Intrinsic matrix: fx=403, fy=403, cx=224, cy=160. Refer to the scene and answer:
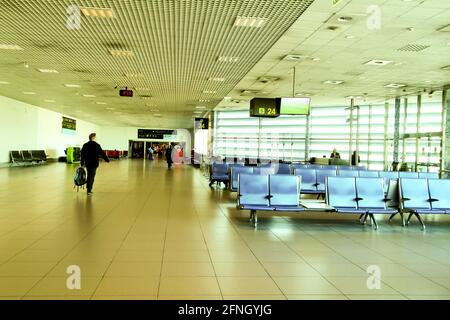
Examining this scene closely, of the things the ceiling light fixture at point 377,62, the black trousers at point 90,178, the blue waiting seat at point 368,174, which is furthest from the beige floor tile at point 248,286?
the ceiling light fixture at point 377,62

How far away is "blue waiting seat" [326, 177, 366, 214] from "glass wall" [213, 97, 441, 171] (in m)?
10.4

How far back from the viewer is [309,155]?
23453 millimetres

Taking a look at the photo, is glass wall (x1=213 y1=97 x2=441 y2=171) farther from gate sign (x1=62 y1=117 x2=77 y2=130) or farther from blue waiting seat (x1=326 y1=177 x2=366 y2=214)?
gate sign (x1=62 y1=117 x2=77 y2=130)

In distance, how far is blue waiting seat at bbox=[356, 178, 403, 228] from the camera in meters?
7.53

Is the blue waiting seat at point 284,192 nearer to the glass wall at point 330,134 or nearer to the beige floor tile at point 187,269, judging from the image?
the beige floor tile at point 187,269

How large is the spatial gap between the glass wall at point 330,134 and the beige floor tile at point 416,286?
44.6 ft

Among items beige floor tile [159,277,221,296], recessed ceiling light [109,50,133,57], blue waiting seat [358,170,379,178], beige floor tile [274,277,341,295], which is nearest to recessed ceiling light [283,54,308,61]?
blue waiting seat [358,170,379,178]

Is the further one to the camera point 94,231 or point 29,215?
point 29,215

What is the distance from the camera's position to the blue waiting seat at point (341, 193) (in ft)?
24.9

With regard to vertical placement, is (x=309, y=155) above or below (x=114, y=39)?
below
